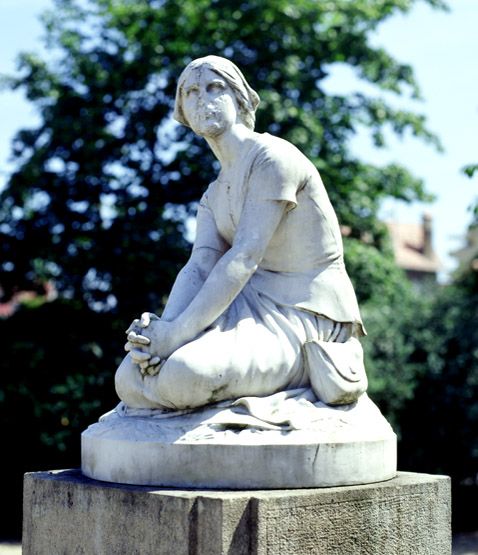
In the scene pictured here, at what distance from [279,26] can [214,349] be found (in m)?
11.4

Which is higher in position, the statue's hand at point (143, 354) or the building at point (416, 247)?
the building at point (416, 247)

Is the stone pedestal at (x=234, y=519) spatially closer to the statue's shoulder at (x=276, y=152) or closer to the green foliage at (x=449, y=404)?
the statue's shoulder at (x=276, y=152)

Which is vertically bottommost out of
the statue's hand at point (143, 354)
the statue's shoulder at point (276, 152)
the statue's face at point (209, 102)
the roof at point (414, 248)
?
the statue's hand at point (143, 354)

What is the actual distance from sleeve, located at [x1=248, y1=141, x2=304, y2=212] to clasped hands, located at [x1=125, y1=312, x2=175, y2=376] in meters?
0.85

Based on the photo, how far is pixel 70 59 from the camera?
16.6 meters

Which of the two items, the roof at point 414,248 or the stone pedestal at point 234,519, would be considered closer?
the stone pedestal at point 234,519

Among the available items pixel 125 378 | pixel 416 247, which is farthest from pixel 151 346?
pixel 416 247

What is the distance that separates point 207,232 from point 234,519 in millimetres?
1810

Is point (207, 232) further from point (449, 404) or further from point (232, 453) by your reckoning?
point (449, 404)

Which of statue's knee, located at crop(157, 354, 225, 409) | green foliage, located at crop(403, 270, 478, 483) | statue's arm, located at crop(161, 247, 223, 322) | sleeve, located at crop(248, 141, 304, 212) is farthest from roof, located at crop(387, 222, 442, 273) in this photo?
statue's knee, located at crop(157, 354, 225, 409)

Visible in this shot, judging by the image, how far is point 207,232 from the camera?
556cm

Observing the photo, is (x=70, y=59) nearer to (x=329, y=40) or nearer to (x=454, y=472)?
(x=329, y=40)

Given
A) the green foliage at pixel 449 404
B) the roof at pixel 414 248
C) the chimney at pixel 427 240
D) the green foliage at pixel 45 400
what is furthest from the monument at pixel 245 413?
the chimney at pixel 427 240

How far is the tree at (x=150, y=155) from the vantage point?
568 inches
